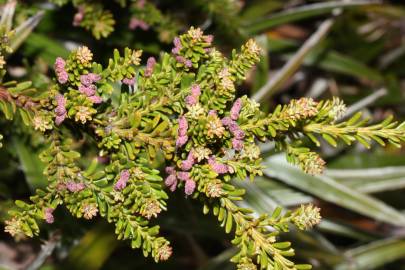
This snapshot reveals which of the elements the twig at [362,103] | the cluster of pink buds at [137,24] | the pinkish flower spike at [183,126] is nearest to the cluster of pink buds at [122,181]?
the pinkish flower spike at [183,126]

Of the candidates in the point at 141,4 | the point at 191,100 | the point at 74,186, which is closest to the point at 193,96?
the point at 191,100

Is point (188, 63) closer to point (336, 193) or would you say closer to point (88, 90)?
point (88, 90)

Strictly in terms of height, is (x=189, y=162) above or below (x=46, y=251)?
above

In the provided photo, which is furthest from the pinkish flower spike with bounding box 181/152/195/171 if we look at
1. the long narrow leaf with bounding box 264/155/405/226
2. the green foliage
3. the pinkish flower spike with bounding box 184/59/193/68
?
the long narrow leaf with bounding box 264/155/405/226

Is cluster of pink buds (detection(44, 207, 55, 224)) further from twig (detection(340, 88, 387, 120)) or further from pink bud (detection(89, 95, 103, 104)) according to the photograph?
twig (detection(340, 88, 387, 120))

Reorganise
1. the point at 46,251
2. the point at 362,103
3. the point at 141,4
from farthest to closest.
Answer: the point at 362,103, the point at 141,4, the point at 46,251

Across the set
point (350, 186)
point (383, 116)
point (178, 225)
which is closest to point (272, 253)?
point (178, 225)

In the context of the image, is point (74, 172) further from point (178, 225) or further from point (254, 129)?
point (178, 225)
